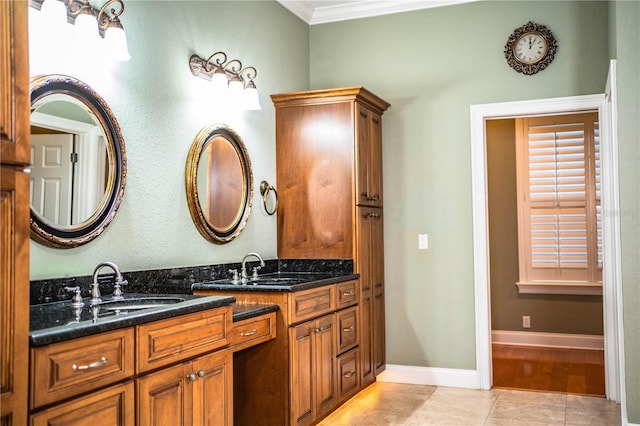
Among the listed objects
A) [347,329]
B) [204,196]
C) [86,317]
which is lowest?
[347,329]

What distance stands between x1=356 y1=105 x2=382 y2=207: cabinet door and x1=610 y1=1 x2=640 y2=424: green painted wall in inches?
64.1

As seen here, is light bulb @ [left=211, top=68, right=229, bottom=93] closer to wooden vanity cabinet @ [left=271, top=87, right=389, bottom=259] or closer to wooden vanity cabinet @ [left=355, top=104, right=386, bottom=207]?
wooden vanity cabinet @ [left=271, top=87, right=389, bottom=259]

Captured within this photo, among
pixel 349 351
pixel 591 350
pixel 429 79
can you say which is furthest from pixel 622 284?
pixel 591 350

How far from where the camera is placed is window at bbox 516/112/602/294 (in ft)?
19.2

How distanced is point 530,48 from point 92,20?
3.07 metres

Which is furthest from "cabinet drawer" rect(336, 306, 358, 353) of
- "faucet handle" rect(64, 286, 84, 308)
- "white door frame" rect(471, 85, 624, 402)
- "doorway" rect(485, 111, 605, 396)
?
"doorway" rect(485, 111, 605, 396)

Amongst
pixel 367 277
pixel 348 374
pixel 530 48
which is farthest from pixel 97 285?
pixel 530 48

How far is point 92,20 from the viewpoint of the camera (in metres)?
2.64

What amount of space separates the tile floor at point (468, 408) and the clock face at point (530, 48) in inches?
91.8

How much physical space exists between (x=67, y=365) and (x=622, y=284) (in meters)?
2.87

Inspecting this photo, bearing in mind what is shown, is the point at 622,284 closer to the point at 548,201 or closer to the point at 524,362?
the point at 524,362

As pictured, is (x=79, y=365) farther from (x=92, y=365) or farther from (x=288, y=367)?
(x=288, y=367)

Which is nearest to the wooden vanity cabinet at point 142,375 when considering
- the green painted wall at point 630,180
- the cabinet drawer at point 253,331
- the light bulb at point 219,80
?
the cabinet drawer at point 253,331

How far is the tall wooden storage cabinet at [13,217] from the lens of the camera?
1660 mm
